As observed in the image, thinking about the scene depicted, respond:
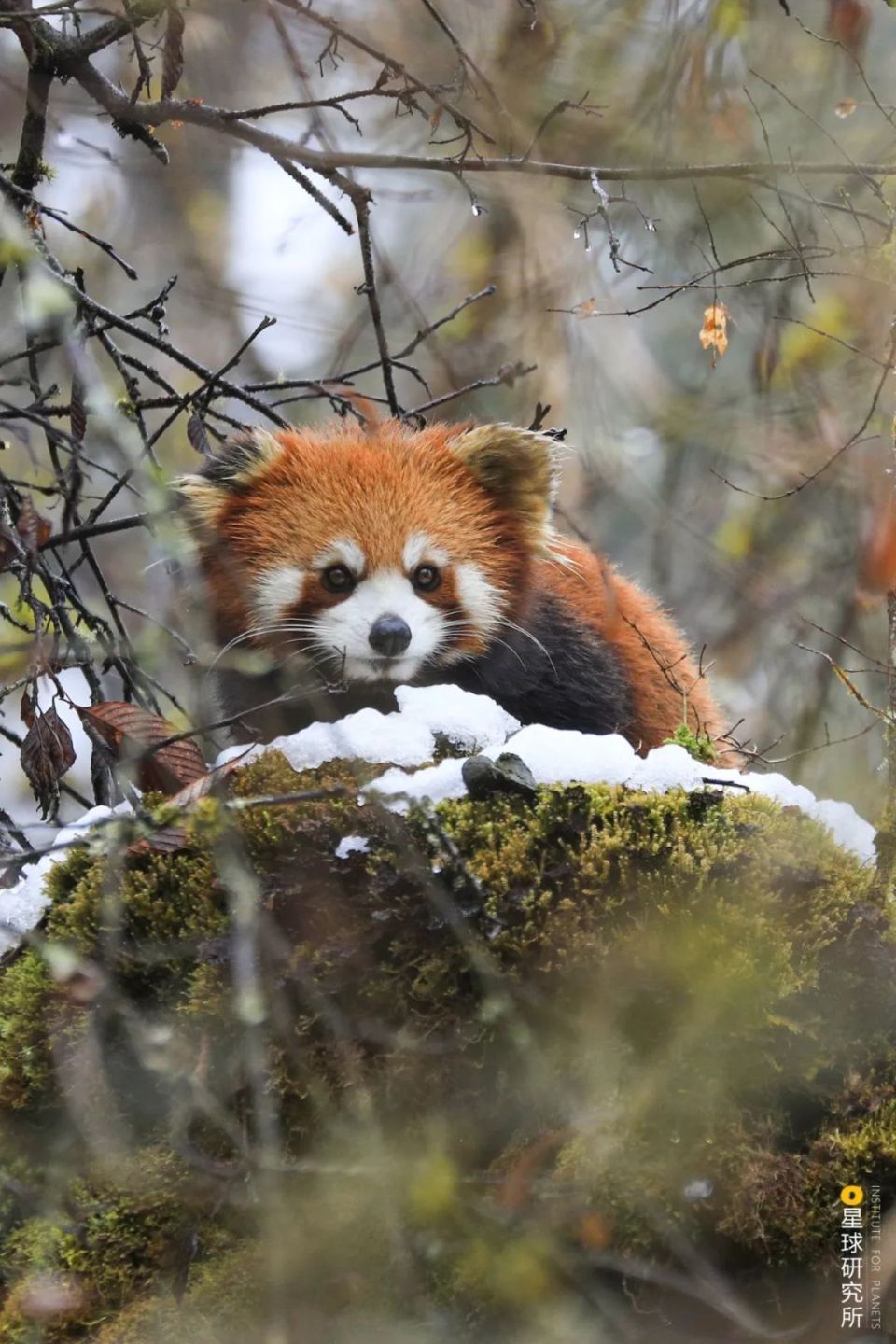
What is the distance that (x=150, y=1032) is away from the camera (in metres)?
2.43

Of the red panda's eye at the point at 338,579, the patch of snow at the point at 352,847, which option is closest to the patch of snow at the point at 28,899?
the patch of snow at the point at 352,847

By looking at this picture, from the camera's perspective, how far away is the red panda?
11.0ft

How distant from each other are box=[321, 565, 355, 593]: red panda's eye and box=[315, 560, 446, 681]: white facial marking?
3cm

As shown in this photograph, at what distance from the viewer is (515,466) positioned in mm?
3648

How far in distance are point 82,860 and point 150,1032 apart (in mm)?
499

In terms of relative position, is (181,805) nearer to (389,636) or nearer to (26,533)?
(26,533)

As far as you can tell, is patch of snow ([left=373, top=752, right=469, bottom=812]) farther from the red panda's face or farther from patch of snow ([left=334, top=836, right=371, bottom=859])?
the red panda's face

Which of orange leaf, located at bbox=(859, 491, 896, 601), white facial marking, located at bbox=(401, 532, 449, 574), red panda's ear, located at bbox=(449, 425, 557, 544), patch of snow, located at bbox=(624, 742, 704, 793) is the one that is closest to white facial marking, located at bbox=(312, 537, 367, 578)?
white facial marking, located at bbox=(401, 532, 449, 574)

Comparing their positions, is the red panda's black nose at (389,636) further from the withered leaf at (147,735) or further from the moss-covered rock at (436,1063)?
the moss-covered rock at (436,1063)

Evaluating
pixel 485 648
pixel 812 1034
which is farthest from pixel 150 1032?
pixel 485 648

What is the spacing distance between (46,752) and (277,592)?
82 centimetres

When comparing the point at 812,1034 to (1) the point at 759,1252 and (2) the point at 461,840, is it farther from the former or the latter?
(2) the point at 461,840

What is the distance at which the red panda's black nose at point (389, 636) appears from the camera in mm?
3232

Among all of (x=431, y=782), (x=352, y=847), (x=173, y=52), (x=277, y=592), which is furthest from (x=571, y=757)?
(x=173, y=52)
